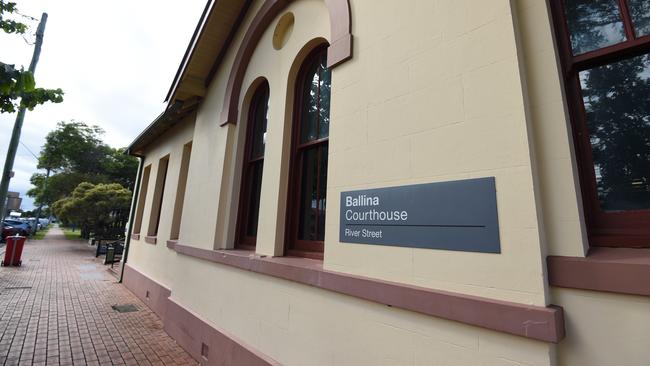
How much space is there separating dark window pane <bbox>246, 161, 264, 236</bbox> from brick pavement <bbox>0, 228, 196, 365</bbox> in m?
2.27

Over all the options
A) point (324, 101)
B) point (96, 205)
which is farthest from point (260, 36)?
point (96, 205)

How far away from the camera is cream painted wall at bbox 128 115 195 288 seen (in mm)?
7727

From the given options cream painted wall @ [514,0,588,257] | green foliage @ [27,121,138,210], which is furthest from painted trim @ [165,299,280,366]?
green foliage @ [27,121,138,210]

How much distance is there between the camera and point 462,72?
219cm

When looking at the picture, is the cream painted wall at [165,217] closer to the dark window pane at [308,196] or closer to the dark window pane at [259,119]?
the dark window pane at [259,119]

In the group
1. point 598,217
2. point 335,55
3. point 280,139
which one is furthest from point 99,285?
point 598,217

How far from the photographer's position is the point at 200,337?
474 cm

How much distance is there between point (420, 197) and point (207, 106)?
5.59m

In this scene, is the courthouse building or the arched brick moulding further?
the arched brick moulding

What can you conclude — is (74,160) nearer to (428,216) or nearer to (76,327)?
(76,327)

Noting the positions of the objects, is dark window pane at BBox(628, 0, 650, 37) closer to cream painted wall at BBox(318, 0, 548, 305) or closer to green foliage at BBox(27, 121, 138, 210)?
cream painted wall at BBox(318, 0, 548, 305)

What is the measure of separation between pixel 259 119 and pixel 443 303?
4319mm

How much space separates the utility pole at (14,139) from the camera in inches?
289

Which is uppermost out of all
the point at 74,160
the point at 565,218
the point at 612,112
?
the point at 74,160
